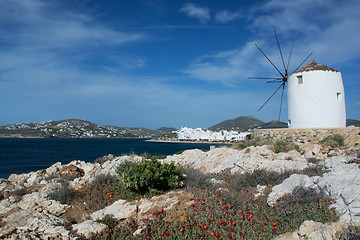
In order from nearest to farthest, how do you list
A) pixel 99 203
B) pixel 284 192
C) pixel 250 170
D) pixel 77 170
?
1. pixel 284 192
2. pixel 99 203
3. pixel 250 170
4. pixel 77 170

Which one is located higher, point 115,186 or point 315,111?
point 315,111

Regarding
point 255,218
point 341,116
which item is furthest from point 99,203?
point 341,116

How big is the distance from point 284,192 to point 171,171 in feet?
11.3

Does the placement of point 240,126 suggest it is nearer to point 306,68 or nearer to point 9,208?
point 306,68

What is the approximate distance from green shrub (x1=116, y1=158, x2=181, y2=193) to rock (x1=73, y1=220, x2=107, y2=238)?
5.98ft

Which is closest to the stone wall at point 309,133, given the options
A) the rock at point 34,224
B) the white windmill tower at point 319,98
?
the white windmill tower at point 319,98

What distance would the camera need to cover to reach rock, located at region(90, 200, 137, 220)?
6402 millimetres

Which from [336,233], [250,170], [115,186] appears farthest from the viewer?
[250,170]

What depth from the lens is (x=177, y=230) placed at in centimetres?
579

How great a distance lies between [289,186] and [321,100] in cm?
1808

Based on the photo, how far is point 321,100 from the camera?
73.2 feet

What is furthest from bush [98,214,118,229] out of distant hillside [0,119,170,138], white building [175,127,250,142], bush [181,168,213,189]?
distant hillside [0,119,170,138]

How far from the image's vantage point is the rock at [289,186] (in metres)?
6.70

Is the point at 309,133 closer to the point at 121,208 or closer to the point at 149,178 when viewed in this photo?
the point at 149,178
